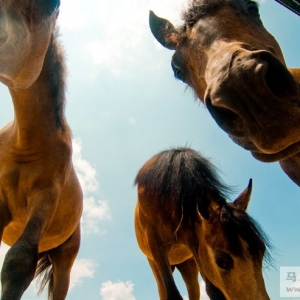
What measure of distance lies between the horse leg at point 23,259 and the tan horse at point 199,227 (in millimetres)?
1634

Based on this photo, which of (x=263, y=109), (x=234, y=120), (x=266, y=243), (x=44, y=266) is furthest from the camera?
(x=44, y=266)

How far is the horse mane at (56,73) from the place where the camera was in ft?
11.1

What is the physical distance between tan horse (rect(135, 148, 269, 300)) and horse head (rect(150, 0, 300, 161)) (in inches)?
60.6

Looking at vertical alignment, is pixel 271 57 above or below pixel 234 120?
above

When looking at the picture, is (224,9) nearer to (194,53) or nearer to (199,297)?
(194,53)

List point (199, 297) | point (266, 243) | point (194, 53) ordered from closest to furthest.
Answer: point (194, 53)
point (266, 243)
point (199, 297)

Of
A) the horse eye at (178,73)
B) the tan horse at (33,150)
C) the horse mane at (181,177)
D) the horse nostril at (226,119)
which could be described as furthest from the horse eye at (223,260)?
the horse nostril at (226,119)

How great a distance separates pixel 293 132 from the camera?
5.45 ft

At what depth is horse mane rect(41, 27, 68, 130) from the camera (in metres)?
3.38

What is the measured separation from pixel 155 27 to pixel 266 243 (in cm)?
241

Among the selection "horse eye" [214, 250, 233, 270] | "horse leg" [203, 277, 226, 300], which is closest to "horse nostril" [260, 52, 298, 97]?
"horse eye" [214, 250, 233, 270]

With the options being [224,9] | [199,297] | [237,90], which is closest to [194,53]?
[224,9]

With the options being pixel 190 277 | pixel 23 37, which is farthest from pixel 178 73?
pixel 190 277

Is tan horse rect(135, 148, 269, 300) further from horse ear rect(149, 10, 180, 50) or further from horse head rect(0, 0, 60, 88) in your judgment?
horse head rect(0, 0, 60, 88)
